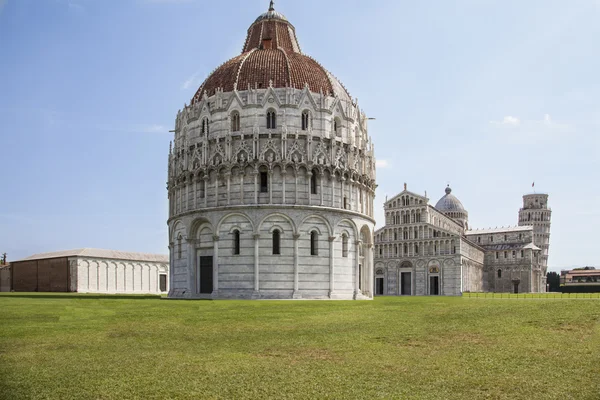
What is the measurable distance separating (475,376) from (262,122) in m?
39.6

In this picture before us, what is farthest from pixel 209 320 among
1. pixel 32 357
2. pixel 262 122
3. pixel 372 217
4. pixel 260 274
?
pixel 372 217

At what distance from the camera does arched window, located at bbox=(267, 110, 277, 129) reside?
51547mm

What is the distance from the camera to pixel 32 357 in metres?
15.7

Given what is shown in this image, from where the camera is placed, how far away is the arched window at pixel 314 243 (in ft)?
164

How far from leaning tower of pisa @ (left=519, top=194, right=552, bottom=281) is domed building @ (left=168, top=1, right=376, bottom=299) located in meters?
112

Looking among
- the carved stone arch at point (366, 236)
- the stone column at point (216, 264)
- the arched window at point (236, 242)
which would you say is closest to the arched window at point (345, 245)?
the carved stone arch at point (366, 236)

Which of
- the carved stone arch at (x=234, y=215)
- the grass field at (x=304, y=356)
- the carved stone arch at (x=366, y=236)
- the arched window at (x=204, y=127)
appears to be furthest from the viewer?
the carved stone arch at (x=366, y=236)

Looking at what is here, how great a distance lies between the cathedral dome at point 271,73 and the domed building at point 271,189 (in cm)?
14

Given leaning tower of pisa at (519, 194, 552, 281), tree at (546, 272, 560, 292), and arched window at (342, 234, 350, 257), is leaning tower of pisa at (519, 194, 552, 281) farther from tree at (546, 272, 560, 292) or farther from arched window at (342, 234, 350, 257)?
arched window at (342, 234, 350, 257)

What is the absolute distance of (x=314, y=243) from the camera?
50.2 metres

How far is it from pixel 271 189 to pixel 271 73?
11875 mm

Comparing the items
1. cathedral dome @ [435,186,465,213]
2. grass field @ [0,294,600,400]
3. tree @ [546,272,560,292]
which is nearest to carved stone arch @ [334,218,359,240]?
grass field @ [0,294,600,400]

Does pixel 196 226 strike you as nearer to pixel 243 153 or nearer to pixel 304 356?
pixel 243 153

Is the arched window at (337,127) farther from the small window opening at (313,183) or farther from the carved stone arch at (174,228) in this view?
the carved stone arch at (174,228)
